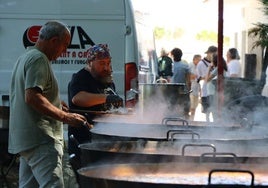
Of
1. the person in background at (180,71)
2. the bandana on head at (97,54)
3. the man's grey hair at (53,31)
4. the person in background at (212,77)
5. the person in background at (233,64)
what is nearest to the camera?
the man's grey hair at (53,31)

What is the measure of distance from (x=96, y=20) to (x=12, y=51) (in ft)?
3.62

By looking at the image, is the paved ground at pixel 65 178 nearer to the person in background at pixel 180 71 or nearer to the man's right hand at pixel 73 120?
the man's right hand at pixel 73 120

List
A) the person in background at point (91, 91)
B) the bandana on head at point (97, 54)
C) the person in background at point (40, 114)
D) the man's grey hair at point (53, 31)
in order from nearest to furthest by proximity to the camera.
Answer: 1. the person in background at point (40, 114)
2. the man's grey hair at point (53, 31)
3. the person in background at point (91, 91)
4. the bandana on head at point (97, 54)

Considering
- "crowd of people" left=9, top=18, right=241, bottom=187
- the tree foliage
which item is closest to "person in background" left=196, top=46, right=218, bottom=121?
the tree foliage

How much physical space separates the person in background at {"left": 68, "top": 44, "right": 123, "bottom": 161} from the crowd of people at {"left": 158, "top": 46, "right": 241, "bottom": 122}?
5664 millimetres

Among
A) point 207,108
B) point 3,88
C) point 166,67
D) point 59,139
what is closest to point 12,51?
point 3,88

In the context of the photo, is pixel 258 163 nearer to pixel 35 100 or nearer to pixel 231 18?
pixel 35 100

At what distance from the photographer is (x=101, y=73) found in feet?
16.8

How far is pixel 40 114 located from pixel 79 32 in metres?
3.43

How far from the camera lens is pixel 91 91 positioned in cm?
507

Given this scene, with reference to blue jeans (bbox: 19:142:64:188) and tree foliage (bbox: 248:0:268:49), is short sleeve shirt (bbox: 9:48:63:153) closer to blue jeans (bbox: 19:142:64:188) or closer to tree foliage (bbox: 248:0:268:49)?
blue jeans (bbox: 19:142:64:188)

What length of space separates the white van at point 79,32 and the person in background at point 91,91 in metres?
2.32

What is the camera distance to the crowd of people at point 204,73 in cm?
1156

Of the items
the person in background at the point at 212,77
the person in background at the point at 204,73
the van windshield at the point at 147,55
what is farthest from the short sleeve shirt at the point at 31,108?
the person in background at the point at 204,73
